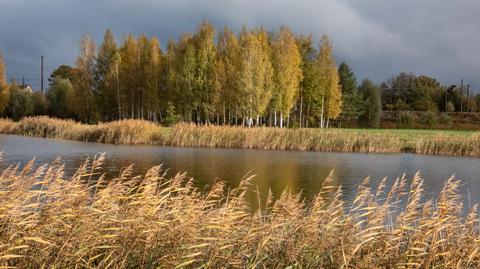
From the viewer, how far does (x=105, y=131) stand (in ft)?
110

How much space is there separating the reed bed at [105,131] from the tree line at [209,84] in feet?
37.4

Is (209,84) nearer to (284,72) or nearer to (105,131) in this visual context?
(284,72)

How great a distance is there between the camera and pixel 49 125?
38.3 meters

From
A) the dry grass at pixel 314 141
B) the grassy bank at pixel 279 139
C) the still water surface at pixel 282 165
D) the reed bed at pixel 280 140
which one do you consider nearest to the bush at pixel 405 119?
the grassy bank at pixel 279 139

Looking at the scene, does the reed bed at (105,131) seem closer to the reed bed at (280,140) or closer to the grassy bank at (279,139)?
the grassy bank at (279,139)

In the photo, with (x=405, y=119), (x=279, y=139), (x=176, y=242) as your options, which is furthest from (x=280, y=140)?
(x=405, y=119)

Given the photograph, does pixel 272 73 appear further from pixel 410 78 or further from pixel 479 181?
pixel 410 78

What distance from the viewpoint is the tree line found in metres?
45.5

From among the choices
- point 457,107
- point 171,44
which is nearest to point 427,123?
point 457,107

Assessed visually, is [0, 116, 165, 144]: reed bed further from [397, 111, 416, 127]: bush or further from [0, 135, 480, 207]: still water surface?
[397, 111, 416, 127]: bush

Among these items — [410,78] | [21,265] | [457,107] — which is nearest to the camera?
[21,265]

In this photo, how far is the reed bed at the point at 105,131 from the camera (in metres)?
32.4

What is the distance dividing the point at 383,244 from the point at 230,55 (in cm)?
4210

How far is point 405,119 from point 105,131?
1544 inches
